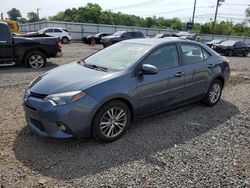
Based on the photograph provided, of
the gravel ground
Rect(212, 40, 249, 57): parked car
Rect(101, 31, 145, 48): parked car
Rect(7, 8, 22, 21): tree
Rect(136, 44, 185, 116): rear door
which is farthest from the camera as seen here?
Rect(7, 8, 22, 21): tree

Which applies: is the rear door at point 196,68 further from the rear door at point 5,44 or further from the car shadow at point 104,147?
the rear door at point 5,44

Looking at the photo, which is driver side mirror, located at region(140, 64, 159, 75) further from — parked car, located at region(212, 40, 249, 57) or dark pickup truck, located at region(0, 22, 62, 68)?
parked car, located at region(212, 40, 249, 57)

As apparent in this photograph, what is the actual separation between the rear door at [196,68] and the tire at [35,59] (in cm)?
705

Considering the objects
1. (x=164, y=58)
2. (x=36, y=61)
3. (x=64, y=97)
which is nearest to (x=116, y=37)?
(x=36, y=61)

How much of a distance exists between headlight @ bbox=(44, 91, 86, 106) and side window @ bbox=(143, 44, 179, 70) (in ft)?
4.38

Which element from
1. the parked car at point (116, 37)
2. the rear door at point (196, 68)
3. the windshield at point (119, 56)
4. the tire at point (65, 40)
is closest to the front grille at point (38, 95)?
the windshield at point (119, 56)

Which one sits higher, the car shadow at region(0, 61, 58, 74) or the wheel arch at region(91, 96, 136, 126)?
the wheel arch at region(91, 96, 136, 126)

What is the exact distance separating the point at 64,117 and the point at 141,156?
1.22 metres

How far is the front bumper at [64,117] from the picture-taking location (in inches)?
149

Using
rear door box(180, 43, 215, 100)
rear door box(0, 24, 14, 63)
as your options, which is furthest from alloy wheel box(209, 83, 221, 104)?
rear door box(0, 24, 14, 63)

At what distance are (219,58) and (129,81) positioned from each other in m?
2.88

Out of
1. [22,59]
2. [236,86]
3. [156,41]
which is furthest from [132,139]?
[22,59]

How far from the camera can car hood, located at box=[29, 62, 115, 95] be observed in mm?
3994

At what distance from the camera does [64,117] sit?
3.79 meters
